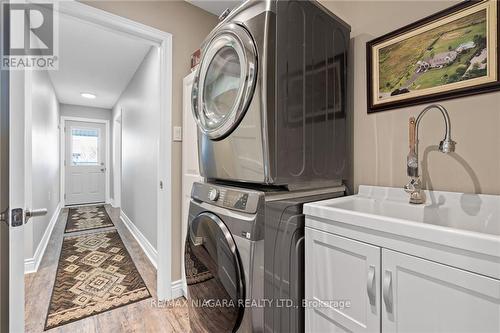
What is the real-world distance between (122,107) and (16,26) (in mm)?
4263

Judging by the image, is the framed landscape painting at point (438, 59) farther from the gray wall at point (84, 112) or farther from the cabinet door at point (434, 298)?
the gray wall at point (84, 112)

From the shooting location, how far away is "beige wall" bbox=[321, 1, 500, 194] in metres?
1.00

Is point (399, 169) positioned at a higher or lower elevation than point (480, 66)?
lower

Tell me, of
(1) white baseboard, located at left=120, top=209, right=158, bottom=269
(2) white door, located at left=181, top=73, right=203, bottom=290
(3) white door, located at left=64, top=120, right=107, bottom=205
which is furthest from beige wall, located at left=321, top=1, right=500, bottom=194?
(3) white door, located at left=64, top=120, right=107, bottom=205

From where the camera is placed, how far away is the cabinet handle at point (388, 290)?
84cm

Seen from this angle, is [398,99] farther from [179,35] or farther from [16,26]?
[179,35]

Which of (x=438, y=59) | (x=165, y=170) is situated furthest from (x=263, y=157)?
(x=165, y=170)

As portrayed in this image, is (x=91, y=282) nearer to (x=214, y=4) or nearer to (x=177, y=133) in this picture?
(x=177, y=133)

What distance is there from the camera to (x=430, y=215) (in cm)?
111

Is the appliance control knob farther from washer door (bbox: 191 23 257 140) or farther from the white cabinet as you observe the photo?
the white cabinet

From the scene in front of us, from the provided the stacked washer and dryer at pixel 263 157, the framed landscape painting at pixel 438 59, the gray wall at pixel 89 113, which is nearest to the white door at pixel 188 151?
the stacked washer and dryer at pixel 263 157

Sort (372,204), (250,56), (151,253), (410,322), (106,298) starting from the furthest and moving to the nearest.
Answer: (151,253) → (106,298) → (372,204) → (250,56) → (410,322)

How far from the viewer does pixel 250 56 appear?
1066 millimetres

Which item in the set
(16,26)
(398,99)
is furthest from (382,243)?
(16,26)
